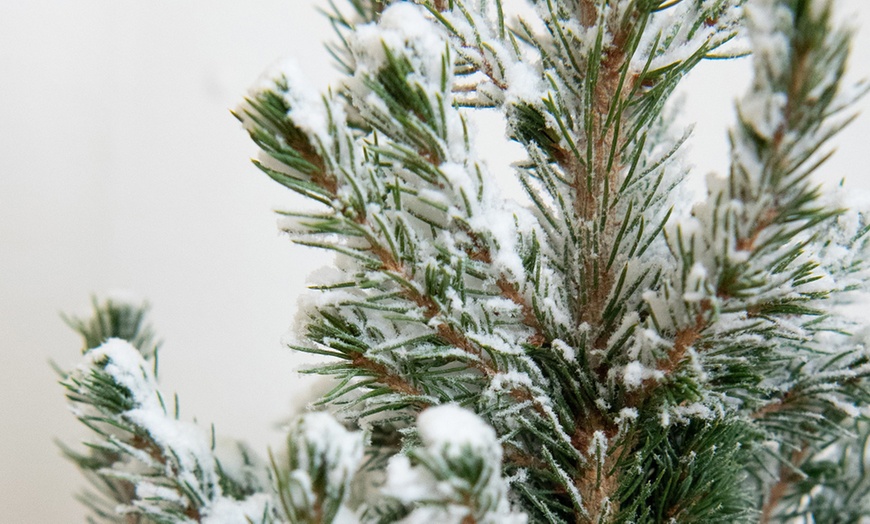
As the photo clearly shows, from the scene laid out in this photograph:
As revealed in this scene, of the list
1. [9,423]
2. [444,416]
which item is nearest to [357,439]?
[444,416]

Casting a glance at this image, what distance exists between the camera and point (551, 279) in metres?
0.31

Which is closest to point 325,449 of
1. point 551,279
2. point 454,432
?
point 454,432

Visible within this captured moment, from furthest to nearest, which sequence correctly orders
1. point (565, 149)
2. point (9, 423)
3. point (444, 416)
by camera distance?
point (9, 423) < point (565, 149) < point (444, 416)

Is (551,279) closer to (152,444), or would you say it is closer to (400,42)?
(400,42)

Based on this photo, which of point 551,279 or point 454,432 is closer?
point 454,432

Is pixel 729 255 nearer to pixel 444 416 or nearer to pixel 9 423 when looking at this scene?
pixel 444 416

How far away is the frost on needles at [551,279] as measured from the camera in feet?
0.72

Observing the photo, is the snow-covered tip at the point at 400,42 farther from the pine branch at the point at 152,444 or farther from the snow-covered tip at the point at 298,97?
the pine branch at the point at 152,444

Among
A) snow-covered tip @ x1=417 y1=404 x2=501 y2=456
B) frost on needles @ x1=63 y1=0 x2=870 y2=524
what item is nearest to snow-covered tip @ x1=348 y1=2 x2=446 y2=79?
frost on needles @ x1=63 y1=0 x2=870 y2=524

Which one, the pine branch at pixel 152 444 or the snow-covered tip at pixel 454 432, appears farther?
the pine branch at pixel 152 444

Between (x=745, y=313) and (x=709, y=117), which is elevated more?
(x=709, y=117)

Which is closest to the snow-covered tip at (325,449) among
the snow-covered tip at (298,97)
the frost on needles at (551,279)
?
the frost on needles at (551,279)

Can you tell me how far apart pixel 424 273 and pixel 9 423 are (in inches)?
43.6

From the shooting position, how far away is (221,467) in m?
0.41
